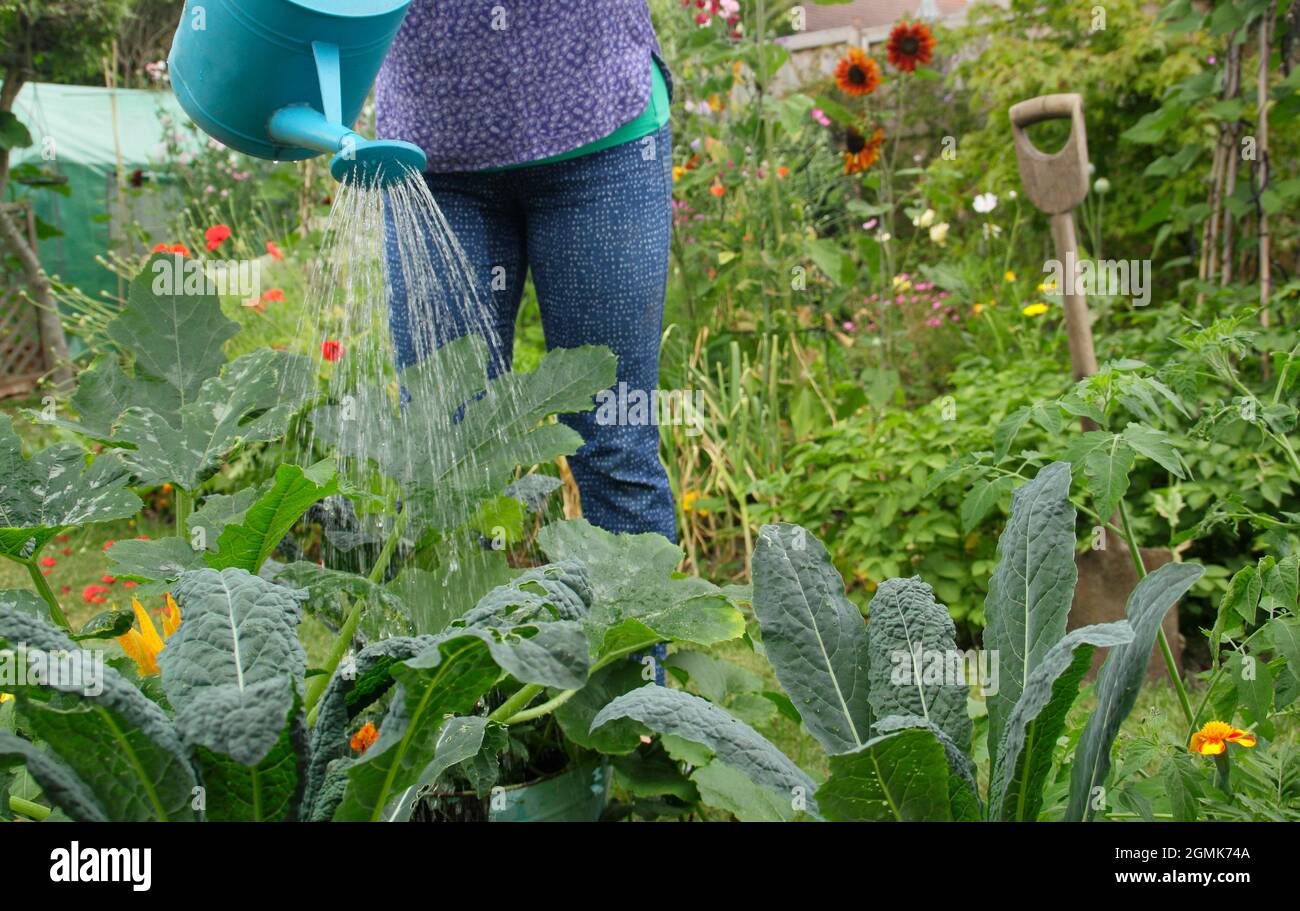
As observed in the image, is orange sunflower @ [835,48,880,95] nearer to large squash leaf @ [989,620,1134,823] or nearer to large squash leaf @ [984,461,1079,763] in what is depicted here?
large squash leaf @ [984,461,1079,763]

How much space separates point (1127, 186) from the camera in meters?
4.32

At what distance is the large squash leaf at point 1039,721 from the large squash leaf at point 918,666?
83 millimetres

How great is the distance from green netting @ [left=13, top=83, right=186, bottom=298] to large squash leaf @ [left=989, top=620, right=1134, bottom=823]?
24.2 feet

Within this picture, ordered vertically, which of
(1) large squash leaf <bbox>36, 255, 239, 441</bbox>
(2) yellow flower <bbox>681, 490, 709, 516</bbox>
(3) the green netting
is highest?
(3) the green netting

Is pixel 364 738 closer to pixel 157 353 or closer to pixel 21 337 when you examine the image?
pixel 157 353

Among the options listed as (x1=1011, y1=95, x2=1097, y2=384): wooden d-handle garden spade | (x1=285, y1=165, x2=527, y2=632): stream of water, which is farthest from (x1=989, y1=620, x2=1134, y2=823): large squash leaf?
(x1=1011, y1=95, x2=1097, y2=384): wooden d-handle garden spade

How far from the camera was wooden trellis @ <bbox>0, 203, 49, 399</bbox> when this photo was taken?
21.7 feet

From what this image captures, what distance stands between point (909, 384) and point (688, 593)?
9.36ft

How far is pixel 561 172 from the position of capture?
65.6 inches

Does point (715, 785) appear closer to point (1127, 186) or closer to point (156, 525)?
point (156, 525)

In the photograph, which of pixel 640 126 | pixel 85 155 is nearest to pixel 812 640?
pixel 640 126

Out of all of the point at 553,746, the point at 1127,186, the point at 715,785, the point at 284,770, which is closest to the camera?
the point at 284,770


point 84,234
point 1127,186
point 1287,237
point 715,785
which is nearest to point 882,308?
point 1287,237

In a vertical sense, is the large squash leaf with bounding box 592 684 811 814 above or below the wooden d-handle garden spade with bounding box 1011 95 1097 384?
below
